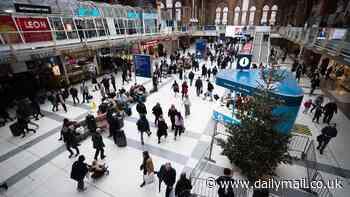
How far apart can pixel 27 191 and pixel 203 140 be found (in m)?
6.37

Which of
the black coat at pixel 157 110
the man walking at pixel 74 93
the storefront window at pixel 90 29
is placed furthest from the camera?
the storefront window at pixel 90 29

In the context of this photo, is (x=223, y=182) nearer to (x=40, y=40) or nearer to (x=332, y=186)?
(x=332, y=186)

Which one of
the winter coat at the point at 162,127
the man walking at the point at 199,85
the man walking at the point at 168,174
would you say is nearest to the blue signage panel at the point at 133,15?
the man walking at the point at 199,85

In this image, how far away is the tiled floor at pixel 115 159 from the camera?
551cm

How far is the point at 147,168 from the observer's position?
17.0 feet

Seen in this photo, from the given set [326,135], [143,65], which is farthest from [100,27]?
[326,135]

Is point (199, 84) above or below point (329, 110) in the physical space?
above

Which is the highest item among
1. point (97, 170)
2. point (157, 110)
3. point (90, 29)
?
point (90, 29)

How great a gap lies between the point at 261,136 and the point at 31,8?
1357 cm

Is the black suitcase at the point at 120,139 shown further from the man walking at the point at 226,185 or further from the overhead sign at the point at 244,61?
the overhead sign at the point at 244,61

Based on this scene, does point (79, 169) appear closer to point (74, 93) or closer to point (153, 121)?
point (153, 121)

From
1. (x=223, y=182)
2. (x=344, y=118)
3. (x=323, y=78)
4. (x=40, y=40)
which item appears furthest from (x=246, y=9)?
(x=223, y=182)

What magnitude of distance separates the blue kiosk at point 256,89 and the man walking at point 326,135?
61.4 inches

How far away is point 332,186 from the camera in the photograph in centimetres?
575
